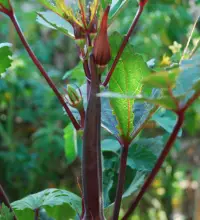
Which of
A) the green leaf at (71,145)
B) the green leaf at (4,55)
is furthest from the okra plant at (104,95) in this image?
the green leaf at (71,145)

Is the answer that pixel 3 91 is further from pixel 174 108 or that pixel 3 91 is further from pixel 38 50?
pixel 174 108

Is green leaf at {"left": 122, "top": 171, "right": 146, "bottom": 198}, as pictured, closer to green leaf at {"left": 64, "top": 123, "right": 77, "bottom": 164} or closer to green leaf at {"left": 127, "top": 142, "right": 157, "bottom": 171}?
green leaf at {"left": 127, "top": 142, "right": 157, "bottom": 171}

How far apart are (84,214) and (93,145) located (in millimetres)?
80

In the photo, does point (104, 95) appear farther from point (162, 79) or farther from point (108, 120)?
point (108, 120)

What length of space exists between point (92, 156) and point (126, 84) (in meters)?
0.09

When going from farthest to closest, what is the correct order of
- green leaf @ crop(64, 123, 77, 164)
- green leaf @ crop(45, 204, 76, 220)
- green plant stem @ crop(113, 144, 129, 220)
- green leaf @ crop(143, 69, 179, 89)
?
green leaf @ crop(64, 123, 77, 164)
green leaf @ crop(45, 204, 76, 220)
green plant stem @ crop(113, 144, 129, 220)
green leaf @ crop(143, 69, 179, 89)

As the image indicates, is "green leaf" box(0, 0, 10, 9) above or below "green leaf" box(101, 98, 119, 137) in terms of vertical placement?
above

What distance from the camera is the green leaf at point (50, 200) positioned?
460 millimetres

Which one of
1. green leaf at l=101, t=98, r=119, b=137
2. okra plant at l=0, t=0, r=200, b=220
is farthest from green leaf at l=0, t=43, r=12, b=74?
green leaf at l=101, t=98, r=119, b=137

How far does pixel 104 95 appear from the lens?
0.96ft

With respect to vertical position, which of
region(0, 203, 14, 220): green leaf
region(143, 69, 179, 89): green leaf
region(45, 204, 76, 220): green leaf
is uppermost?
region(143, 69, 179, 89): green leaf

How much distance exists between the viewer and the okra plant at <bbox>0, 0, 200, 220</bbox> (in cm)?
34

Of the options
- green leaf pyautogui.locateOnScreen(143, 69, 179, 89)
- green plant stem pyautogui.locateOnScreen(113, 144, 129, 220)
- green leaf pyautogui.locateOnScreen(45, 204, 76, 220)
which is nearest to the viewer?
green leaf pyautogui.locateOnScreen(143, 69, 179, 89)

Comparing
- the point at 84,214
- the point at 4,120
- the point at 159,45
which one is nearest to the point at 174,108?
the point at 84,214
